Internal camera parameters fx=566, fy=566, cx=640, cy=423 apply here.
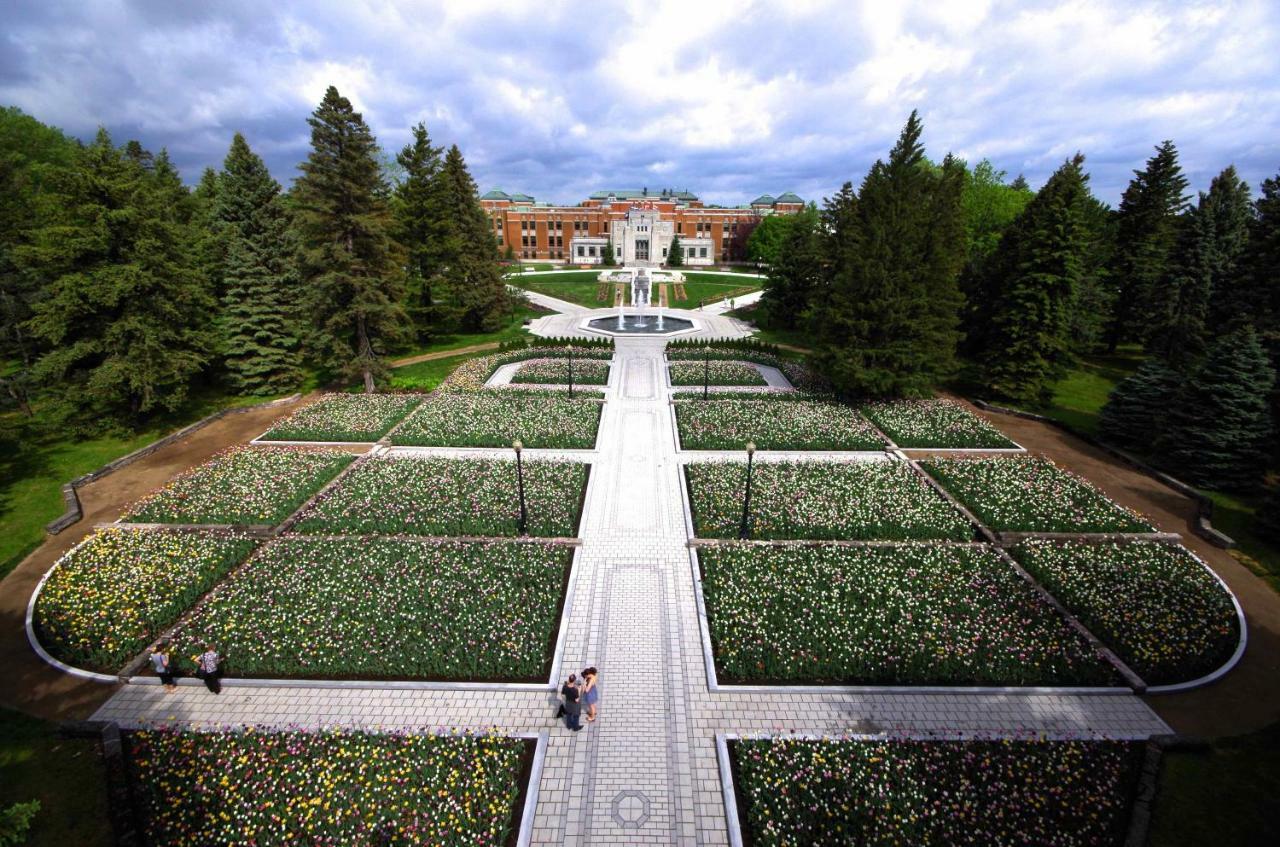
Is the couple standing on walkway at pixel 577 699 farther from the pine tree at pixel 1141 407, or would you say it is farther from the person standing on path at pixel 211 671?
the pine tree at pixel 1141 407

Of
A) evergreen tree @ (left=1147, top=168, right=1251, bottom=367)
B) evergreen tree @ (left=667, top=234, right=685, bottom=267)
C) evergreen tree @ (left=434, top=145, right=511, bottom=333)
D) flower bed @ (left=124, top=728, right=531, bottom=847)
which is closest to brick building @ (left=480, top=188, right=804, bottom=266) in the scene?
evergreen tree @ (left=667, top=234, right=685, bottom=267)

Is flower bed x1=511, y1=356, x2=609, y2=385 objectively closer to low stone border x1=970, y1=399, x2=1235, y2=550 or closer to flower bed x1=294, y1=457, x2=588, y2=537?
flower bed x1=294, y1=457, x2=588, y2=537

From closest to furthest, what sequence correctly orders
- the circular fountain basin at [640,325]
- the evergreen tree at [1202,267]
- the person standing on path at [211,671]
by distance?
the person standing on path at [211,671]
the evergreen tree at [1202,267]
the circular fountain basin at [640,325]

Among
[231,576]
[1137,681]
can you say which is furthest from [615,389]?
[1137,681]

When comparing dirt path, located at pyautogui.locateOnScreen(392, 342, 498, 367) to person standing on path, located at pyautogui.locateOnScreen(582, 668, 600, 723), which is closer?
Result: person standing on path, located at pyautogui.locateOnScreen(582, 668, 600, 723)

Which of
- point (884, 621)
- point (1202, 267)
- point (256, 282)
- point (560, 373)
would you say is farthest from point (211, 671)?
point (1202, 267)

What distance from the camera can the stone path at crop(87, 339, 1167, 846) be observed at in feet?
26.1

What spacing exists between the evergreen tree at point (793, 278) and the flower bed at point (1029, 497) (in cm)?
2223

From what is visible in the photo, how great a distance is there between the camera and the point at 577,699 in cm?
889

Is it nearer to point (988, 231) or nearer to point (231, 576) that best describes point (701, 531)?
point (231, 576)

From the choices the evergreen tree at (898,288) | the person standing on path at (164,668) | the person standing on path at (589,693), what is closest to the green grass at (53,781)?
the person standing on path at (164,668)

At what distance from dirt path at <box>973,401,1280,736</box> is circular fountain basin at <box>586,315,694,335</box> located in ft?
78.0

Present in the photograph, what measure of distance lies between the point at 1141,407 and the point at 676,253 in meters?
65.5

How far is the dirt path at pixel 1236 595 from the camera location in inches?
381
